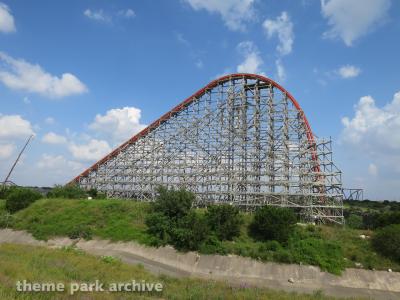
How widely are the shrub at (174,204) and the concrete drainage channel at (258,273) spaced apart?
2.14m

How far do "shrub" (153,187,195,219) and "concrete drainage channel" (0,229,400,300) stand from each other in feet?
7.01

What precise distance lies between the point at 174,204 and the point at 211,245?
3.34m

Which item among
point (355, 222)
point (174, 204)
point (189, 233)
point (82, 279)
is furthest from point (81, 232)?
point (355, 222)

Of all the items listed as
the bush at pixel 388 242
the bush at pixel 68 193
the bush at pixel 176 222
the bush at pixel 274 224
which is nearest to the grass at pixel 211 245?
the bush at pixel 388 242

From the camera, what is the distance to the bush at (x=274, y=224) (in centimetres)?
1855

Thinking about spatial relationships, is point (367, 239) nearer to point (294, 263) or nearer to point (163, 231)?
point (294, 263)

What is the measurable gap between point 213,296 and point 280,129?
19535 mm

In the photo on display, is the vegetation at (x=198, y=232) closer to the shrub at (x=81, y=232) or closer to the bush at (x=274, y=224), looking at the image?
the shrub at (x=81, y=232)

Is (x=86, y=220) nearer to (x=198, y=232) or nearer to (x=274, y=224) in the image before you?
(x=198, y=232)

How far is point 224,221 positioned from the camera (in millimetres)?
19688

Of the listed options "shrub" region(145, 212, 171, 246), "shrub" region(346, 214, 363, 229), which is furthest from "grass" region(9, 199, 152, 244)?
"shrub" region(346, 214, 363, 229)

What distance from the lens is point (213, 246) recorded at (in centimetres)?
1830

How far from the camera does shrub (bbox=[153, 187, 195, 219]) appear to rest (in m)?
20.2

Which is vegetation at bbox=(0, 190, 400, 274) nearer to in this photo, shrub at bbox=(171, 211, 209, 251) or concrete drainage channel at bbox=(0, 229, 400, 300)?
shrub at bbox=(171, 211, 209, 251)
